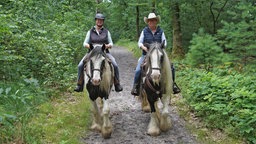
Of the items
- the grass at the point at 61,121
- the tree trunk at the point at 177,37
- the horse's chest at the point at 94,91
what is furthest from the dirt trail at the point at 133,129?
the tree trunk at the point at 177,37

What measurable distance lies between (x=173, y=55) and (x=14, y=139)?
11.0 metres

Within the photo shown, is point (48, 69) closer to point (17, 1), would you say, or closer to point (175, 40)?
point (17, 1)

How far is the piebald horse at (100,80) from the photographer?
17.4 feet

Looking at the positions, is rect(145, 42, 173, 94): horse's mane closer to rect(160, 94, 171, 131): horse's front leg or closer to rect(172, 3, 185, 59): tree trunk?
rect(160, 94, 171, 131): horse's front leg

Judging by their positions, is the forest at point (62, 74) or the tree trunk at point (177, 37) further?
the tree trunk at point (177, 37)

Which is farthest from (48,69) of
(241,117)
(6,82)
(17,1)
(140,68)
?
(241,117)

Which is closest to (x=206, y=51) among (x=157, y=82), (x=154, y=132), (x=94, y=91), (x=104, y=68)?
(x=157, y=82)

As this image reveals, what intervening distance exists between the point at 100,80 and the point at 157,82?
1086 mm

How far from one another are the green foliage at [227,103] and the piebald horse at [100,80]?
2.24 m

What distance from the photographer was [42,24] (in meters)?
9.57

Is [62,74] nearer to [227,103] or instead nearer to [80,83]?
[80,83]

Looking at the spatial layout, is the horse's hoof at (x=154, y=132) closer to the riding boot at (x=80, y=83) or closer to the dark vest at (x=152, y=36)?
the riding boot at (x=80, y=83)

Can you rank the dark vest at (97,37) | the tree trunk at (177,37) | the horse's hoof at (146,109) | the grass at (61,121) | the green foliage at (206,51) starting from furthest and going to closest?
the tree trunk at (177,37) < the green foliage at (206,51) < the horse's hoof at (146,109) < the dark vest at (97,37) < the grass at (61,121)

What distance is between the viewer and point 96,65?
527 centimetres
